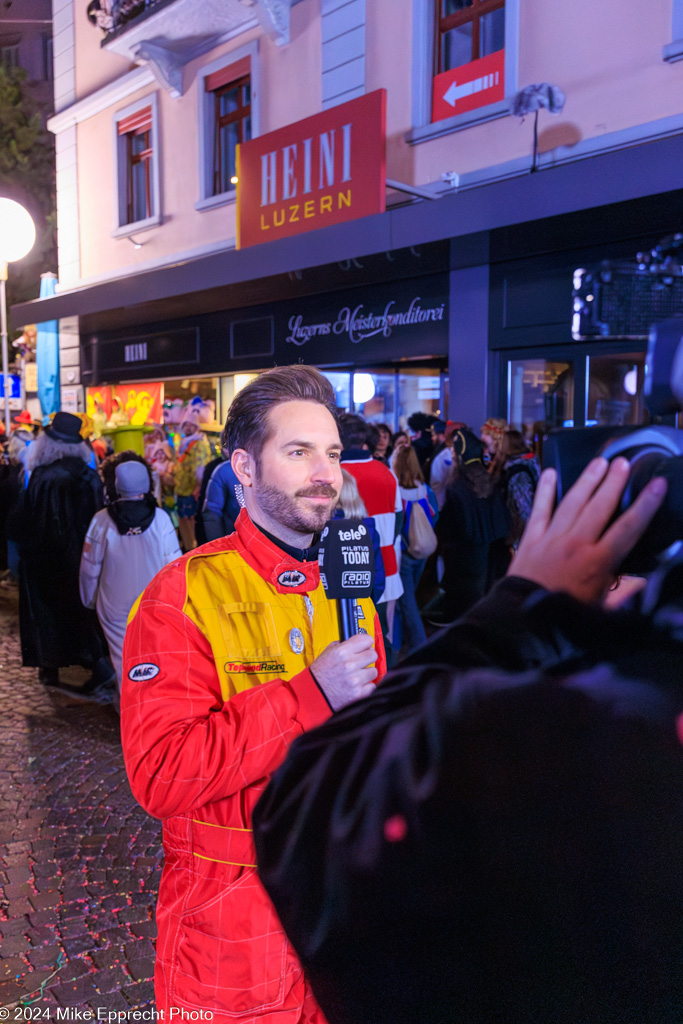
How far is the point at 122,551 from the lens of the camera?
4.95m

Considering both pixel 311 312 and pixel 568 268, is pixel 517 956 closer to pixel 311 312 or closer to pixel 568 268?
pixel 568 268

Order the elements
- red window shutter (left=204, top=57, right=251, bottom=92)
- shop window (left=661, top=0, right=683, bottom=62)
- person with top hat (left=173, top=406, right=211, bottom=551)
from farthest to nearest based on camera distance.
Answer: red window shutter (left=204, top=57, right=251, bottom=92) < person with top hat (left=173, top=406, right=211, bottom=551) < shop window (left=661, top=0, right=683, bottom=62)

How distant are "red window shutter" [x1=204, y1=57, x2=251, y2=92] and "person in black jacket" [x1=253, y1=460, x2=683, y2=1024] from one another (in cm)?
1279

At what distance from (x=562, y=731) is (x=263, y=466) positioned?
3.95 feet

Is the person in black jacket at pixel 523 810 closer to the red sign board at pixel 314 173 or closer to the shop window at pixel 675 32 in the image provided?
the shop window at pixel 675 32

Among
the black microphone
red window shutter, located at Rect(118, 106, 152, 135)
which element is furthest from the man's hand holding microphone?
red window shutter, located at Rect(118, 106, 152, 135)

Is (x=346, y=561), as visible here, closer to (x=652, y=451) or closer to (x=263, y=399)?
(x=263, y=399)

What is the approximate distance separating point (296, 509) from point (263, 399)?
11.3 inches

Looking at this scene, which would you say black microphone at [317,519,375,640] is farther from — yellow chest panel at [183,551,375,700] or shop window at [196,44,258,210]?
shop window at [196,44,258,210]

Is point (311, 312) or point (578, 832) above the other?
point (311, 312)

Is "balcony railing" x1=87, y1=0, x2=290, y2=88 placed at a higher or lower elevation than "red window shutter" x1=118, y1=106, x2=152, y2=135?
higher

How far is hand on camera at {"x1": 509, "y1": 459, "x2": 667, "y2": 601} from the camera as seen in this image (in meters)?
0.68

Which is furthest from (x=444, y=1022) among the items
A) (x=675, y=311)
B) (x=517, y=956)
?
(x=675, y=311)

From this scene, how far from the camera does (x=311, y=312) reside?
11398mm
